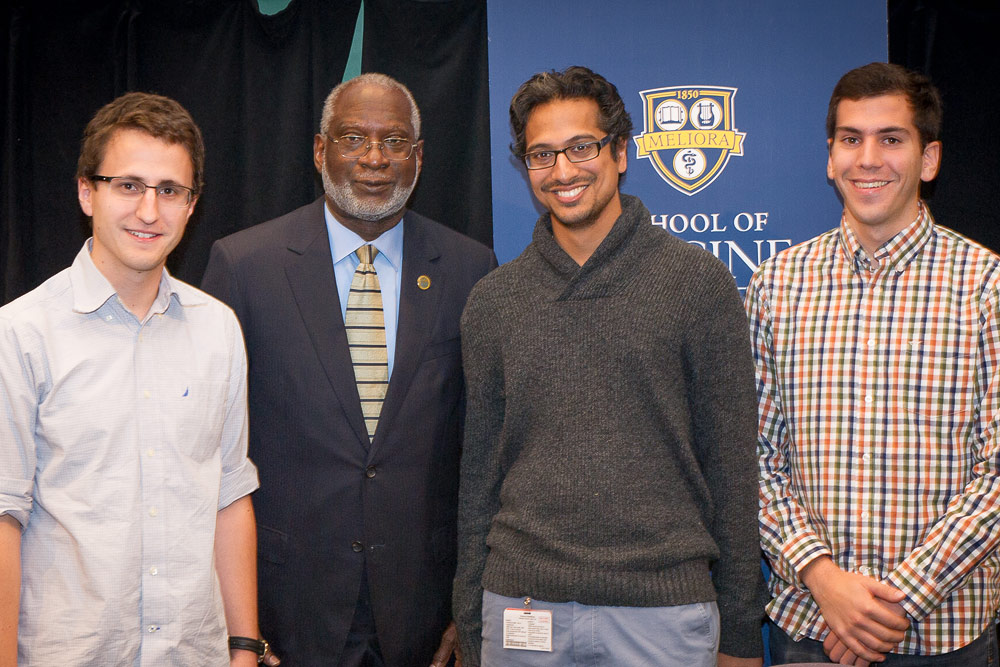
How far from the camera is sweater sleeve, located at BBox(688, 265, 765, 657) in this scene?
2078mm

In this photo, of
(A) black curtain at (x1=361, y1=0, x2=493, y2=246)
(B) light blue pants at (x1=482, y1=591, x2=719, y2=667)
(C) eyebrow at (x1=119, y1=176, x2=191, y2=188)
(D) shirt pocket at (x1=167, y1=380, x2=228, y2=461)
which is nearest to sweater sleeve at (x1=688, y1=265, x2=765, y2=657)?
(B) light blue pants at (x1=482, y1=591, x2=719, y2=667)

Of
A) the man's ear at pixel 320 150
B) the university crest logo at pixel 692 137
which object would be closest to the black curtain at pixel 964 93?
the university crest logo at pixel 692 137

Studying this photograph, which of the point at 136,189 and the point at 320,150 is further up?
the point at 320,150

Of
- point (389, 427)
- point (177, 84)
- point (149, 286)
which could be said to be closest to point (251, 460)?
point (389, 427)

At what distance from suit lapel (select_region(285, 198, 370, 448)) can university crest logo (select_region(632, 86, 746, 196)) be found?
154 cm

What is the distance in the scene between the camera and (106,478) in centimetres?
186

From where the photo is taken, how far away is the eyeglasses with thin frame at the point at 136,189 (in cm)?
196

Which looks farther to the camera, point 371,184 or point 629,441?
point 371,184

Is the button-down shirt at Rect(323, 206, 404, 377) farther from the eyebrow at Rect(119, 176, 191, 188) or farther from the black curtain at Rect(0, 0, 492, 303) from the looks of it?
the black curtain at Rect(0, 0, 492, 303)

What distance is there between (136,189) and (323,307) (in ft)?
2.04

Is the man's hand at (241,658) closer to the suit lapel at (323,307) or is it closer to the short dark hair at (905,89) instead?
the suit lapel at (323,307)

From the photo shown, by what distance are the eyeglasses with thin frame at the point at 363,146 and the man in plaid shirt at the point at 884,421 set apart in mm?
1188

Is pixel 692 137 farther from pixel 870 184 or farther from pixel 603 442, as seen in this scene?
pixel 603 442

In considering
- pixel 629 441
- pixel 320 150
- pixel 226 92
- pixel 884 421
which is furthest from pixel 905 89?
pixel 226 92
